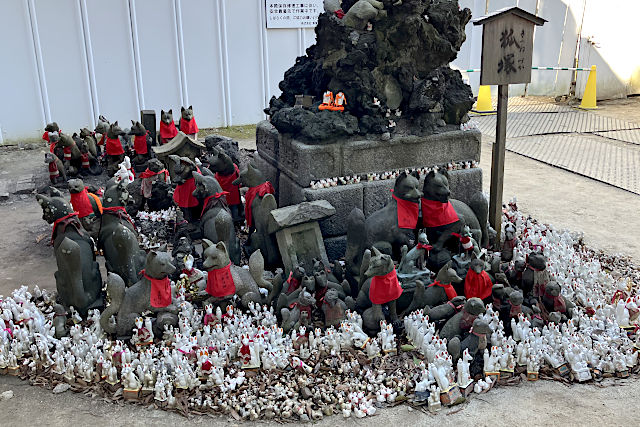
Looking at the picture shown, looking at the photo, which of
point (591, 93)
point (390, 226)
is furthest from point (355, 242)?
point (591, 93)

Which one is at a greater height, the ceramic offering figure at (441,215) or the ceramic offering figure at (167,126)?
the ceramic offering figure at (167,126)

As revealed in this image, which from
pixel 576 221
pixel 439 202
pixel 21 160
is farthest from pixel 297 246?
pixel 21 160

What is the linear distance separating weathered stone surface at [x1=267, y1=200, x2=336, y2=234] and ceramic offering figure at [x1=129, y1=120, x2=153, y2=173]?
13.7 ft

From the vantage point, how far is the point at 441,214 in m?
5.32

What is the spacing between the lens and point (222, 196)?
19.5 ft

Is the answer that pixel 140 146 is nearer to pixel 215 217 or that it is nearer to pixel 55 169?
pixel 55 169

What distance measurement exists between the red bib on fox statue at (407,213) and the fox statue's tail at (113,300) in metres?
2.48

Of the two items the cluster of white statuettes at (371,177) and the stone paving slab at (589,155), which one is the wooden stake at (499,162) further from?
the stone paving slab at (589,155)

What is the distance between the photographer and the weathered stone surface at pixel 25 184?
8.72 m

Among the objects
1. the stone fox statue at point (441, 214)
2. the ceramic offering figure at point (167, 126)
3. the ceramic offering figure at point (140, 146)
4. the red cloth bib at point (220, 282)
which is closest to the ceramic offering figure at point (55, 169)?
the ceramic offering figure at point (140, 146)

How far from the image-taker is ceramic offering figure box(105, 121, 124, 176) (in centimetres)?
880

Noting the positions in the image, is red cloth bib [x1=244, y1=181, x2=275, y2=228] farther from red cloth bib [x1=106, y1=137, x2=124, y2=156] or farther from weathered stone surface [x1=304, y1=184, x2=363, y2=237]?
red cloth bib [x1=106, y1=137, x2=124, y2=156]

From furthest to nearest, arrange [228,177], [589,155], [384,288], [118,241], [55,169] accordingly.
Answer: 1. [589,155]
2. [55,169]
3. [228,177]
4. [118,241]
5. [384,288]

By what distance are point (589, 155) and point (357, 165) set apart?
6.26 metres
